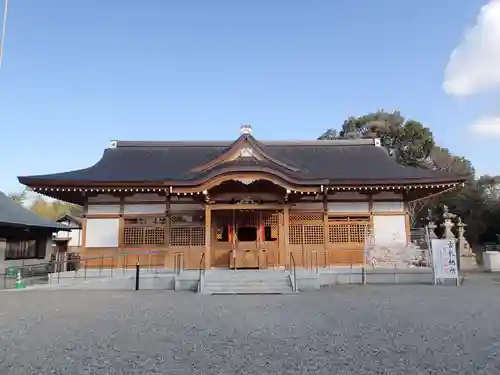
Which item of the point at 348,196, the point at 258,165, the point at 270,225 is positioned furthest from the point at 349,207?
the point at 258,165

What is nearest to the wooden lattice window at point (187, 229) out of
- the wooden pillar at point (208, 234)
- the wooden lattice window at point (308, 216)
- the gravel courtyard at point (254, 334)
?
the wooden pillar at point (208, 234)

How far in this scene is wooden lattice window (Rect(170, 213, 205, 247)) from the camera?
1474 cm

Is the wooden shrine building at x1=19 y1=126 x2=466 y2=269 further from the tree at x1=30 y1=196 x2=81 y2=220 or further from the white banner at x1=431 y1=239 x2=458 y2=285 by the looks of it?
the tree at x1=30 y1=196 x2=81 y2=220

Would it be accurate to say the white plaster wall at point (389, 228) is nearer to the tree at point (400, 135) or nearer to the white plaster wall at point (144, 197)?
the white plaster wall at point (144, 197)

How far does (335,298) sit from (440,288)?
12.5 feet

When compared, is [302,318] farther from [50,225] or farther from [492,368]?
[50,225]

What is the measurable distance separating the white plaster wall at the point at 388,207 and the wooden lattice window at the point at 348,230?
0.60 metres

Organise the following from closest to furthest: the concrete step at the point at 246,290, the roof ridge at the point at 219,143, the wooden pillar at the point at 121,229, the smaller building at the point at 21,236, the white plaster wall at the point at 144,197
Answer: the concrete step at the point at 246,290 → the wooden pillar at the point at 121,229 → the white plaster wall at the point at 144,197 → the smaller building at the point at 21,236 → the roof ridge at the point at 219,143

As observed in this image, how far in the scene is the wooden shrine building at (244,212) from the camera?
14.1m

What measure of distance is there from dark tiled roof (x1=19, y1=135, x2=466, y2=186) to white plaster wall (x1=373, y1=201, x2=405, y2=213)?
1.13 meters

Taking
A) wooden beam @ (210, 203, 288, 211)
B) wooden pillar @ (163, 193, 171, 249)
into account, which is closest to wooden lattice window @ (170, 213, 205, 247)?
wooden pillar @ (163, 193, 171, 249)

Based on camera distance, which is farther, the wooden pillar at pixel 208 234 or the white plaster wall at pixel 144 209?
the white plaster wall at pixel 144 209

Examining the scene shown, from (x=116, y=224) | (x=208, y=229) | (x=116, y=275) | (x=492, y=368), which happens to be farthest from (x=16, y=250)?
(x=492, y=368)

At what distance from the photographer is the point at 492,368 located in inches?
166
